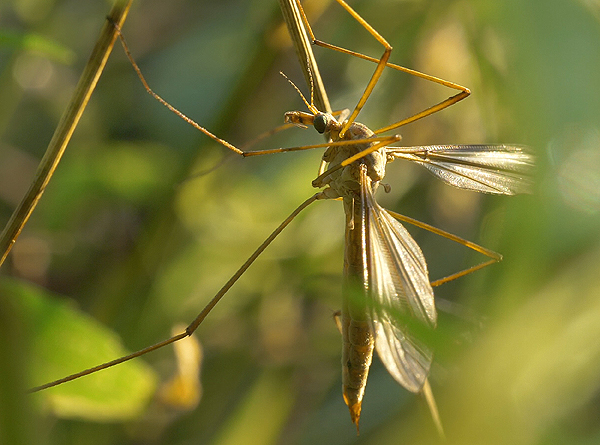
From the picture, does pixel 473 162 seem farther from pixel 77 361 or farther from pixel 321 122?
pixel 77 361

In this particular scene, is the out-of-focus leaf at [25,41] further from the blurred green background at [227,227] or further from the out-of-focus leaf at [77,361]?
the out-of-focus leaf at [77,361]

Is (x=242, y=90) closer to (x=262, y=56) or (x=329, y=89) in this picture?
(x=262, y=56)

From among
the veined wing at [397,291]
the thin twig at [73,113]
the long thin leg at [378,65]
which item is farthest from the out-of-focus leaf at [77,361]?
the long thin leg at [378,65]

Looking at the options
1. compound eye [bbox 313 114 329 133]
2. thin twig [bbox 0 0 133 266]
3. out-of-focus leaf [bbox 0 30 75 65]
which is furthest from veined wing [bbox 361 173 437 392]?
out-of-focus leaf [bbox 0 30 75 65]

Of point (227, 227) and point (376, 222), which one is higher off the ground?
point (376, 222)

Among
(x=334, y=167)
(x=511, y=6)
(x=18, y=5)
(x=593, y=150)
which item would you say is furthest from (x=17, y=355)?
(x=18, y=5)

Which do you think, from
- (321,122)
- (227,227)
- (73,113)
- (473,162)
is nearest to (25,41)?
(73,113)
